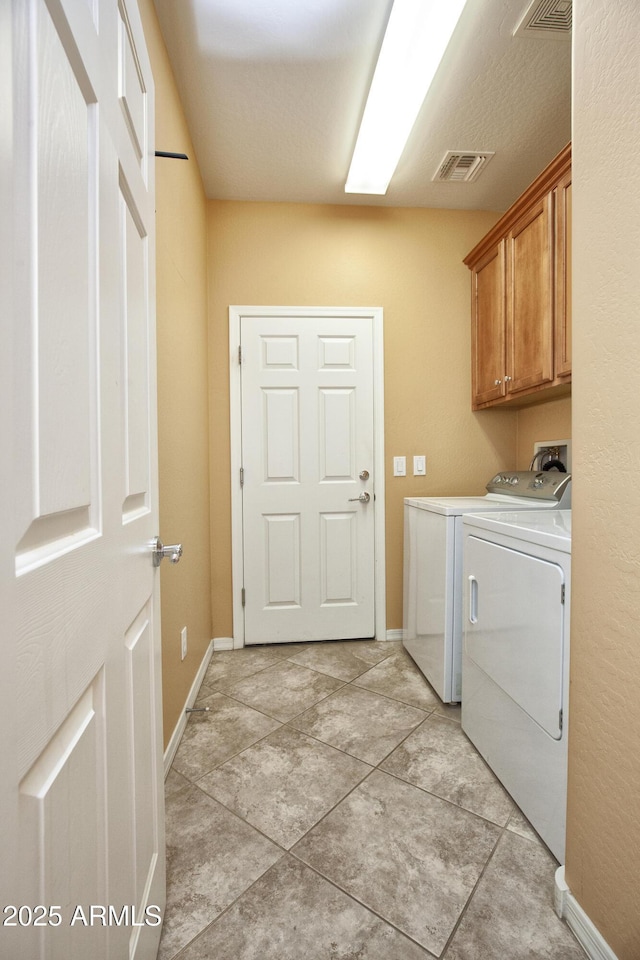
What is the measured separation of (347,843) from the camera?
1258mm

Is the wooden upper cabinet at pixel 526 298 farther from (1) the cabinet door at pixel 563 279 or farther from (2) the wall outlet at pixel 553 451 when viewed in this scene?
(2) the wall outlet at pixel 553 451

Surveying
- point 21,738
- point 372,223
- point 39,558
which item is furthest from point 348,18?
point 21,738

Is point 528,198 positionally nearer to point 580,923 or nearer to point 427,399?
point 427,399

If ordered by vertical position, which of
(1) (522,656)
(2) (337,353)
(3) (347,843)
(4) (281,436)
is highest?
(2) (337,353)

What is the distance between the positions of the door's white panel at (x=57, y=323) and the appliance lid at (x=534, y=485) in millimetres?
1935

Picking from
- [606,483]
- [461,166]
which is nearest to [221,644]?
[606,483]

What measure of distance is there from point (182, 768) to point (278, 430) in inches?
68.6

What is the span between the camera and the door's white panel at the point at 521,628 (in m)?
1.19

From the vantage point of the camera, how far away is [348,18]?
1.56 meters

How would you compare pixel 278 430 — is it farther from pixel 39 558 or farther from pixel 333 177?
pixel 39 558

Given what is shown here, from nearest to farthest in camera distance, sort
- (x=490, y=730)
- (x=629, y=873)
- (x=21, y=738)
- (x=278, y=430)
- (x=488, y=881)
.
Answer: (x=21, y=738)
(x=629, y=873)
(x=488, y=881)
(x=490, y=730)
(x=278, y=430)

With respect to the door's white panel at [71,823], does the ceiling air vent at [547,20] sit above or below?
above

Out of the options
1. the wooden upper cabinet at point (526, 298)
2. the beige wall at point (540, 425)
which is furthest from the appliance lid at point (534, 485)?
the wooden upper cabinet at point (526, 298)

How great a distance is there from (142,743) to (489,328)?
8.36ft
